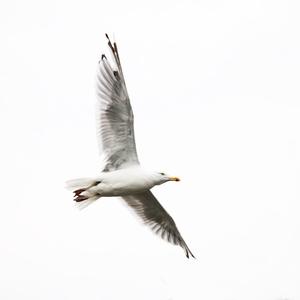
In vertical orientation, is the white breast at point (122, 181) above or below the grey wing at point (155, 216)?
above

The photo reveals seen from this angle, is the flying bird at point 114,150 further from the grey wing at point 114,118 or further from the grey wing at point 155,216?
the grey wing at point 155,216

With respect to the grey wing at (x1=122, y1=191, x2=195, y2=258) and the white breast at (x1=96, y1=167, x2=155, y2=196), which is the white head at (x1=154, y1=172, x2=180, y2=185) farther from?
the grey wing at (x1=122, y1=191, x2=195, y2=258)

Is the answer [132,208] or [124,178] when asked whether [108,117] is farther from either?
[132,208]

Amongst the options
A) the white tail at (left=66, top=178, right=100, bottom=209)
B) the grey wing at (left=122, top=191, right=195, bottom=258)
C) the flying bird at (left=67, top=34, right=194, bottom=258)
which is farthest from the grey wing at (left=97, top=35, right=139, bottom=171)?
the grey wing at (left=122, top=191, right=195, bottom=258)

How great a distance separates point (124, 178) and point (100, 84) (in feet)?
6.21

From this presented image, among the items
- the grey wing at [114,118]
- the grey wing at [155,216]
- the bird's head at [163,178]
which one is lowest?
the grey wing at [155,216]

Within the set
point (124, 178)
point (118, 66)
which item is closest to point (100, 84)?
point (118, 66)

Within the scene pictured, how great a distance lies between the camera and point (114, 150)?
1941cm

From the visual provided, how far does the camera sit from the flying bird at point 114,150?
18984 mm

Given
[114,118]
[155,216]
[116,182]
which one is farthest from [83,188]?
[155,216]

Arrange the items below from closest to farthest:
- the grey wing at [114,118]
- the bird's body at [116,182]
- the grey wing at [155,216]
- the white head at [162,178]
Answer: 1. the grey wing at [114,118]
2. the bird's body at [116,182]
3. the white head at [162,178]
4. the grey wing at [155,216]

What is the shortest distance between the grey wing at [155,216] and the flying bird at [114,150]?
4.15 feet

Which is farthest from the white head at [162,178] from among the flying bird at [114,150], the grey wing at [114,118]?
the grey wing at [114,118]

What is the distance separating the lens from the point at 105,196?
64.1 ft
